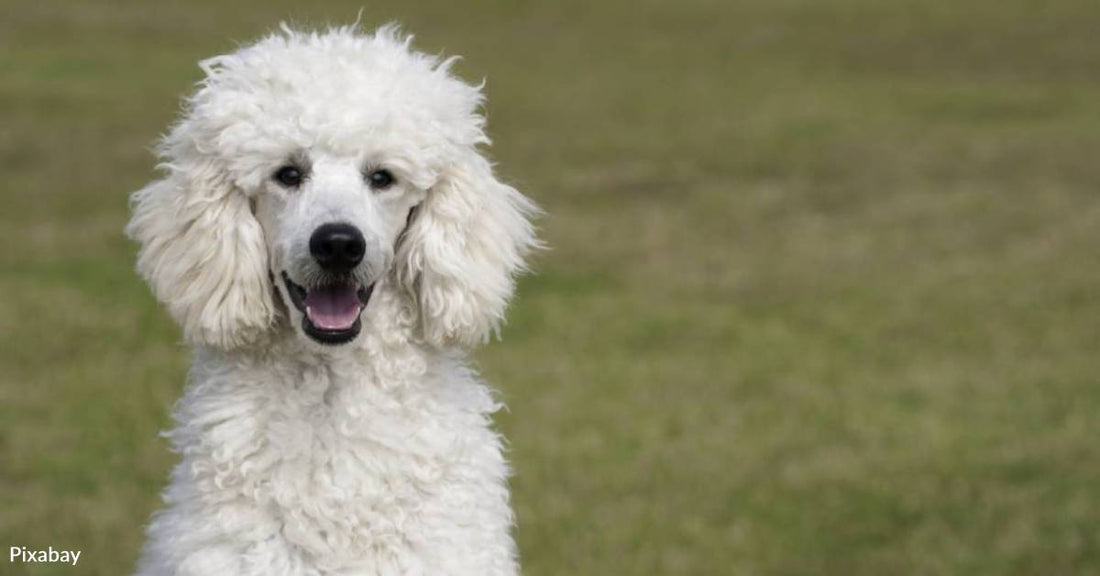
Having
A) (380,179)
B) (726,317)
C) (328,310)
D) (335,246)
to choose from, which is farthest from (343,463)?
(726,317)

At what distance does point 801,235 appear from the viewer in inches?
703

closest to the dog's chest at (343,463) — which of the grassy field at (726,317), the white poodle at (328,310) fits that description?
the white poodle at (328,310)

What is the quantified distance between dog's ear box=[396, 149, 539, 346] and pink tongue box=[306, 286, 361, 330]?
224 millimetres

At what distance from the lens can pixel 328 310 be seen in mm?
4992

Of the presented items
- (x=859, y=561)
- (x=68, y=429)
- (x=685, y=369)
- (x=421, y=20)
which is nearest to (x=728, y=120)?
(x=421, y=20)

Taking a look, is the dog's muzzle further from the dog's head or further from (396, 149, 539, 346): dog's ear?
(396, 149, 539, 346): dog's ear

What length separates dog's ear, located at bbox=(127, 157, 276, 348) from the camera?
16.4 feet

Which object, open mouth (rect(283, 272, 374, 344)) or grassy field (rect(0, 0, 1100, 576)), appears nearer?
open mouth (rect(283, 272, 374, 344))

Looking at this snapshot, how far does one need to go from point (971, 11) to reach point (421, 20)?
1007 centimetres

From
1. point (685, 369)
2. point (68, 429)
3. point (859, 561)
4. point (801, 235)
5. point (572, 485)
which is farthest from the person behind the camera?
point (801, 235)

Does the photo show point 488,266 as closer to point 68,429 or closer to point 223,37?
point 68,429

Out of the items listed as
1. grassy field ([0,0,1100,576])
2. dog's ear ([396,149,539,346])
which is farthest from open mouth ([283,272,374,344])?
grassy field ([0,0,1100,576])

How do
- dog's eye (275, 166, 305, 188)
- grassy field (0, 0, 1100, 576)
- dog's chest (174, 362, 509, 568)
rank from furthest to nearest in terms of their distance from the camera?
1. grassy field (0, 0, 1100, 576)
2. dog's eye (275, 166, 305, 188)
3. dog's chest (174, 362, 509, 568)

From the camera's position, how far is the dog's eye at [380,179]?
5089 millimetres
